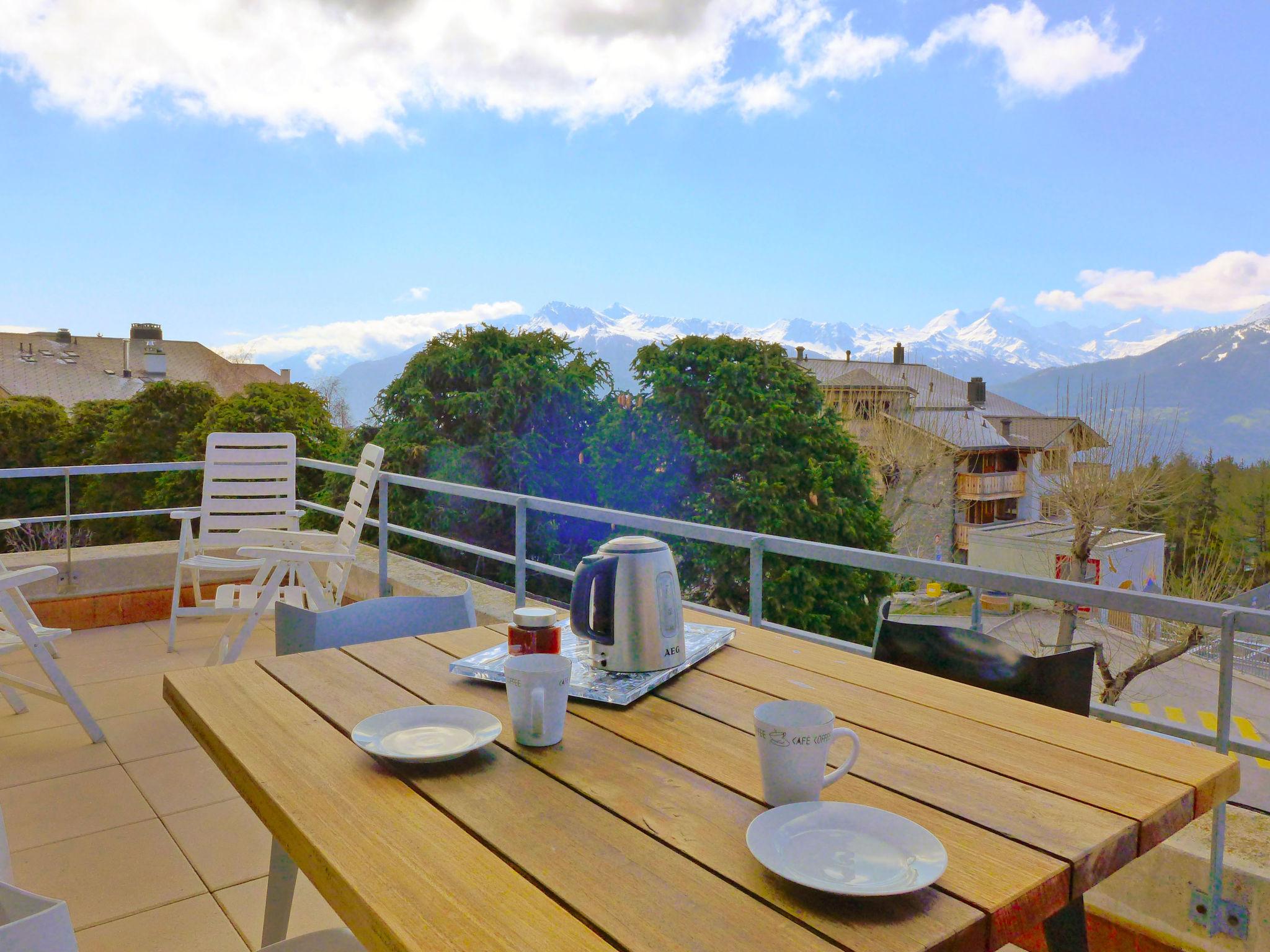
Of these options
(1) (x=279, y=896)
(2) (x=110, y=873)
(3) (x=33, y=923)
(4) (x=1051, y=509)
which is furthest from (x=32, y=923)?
(4) (x=1051, y=509)

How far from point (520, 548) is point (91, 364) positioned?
122 feet

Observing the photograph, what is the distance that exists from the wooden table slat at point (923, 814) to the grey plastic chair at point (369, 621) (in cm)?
66

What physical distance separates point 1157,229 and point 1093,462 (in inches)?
3703

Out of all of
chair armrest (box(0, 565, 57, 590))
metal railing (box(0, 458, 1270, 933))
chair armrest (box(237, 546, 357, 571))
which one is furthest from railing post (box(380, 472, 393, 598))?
metal railing (box(0, 458, 1270, 933))

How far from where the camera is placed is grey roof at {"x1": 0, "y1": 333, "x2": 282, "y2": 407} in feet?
104

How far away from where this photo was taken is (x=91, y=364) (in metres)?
33.9

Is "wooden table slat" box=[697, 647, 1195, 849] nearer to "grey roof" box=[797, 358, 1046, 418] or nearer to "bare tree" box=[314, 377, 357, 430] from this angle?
"grey roof" box=[797, 358, 1046, 418]

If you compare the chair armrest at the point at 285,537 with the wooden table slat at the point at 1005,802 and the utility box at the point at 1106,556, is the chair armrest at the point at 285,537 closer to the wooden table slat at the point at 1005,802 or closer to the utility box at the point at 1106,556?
the wooden table slat at the point at 1005,802

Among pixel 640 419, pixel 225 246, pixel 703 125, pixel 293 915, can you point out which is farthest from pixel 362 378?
pixel 293 915

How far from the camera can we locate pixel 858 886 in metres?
0.76

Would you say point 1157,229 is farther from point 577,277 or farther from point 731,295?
point 577,277

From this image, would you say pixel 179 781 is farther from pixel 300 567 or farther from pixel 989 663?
pixel 989 663

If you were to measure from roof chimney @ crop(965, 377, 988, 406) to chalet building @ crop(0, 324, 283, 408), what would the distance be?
29.6 meters

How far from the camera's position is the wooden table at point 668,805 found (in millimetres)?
727
